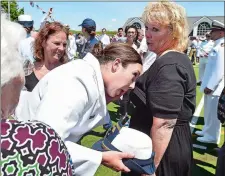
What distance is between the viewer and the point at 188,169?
2.13 m

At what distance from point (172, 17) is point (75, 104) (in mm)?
851

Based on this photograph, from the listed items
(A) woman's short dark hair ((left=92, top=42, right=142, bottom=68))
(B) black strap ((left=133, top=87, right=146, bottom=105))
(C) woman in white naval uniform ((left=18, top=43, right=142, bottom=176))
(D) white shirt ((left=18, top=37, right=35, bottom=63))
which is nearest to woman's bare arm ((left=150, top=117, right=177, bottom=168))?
(B) black strap ((left=133, top=87, right=146, bottom=105))

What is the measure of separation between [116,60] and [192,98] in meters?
0.58

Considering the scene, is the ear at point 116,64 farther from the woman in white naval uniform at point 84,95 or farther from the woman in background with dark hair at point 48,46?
the woman in background with dark hair at point 48,46

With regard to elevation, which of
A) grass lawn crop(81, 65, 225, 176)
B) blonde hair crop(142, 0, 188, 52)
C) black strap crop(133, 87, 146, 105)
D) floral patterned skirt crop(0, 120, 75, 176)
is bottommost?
grass lawn crop(81, 65, 225, 176)

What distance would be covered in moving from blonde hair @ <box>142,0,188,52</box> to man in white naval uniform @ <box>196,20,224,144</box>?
1.91 meters

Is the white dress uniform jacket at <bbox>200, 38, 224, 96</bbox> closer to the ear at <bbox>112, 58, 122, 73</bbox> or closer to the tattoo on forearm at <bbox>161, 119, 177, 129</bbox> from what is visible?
the tattoo on forearm at <bbox>161, 119, 177, 129</bbox>

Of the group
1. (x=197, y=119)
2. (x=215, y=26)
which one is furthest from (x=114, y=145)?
(x=197, y=119)

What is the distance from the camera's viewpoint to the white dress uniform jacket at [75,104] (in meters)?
1.44

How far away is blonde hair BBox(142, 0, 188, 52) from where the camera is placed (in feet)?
6.32

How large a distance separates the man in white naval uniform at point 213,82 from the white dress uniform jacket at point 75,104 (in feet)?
8.19

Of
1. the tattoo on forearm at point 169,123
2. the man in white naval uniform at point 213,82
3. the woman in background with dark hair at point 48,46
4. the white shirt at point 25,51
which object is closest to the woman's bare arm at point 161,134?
the tattoo on forearm at point 169,123

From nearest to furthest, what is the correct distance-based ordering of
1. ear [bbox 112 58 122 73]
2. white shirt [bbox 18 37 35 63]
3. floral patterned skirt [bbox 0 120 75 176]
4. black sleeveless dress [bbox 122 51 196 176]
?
1. floral patterned skirt [bbox 0 120 75 176]
2. white shirt [bbox 18 37 35 63]
3. ear [bbox 112 58 122 73]
4. black sleeveless dress [bbox 122 51 196 176]

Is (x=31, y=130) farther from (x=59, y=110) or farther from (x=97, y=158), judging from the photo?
(x=97, y=158)
